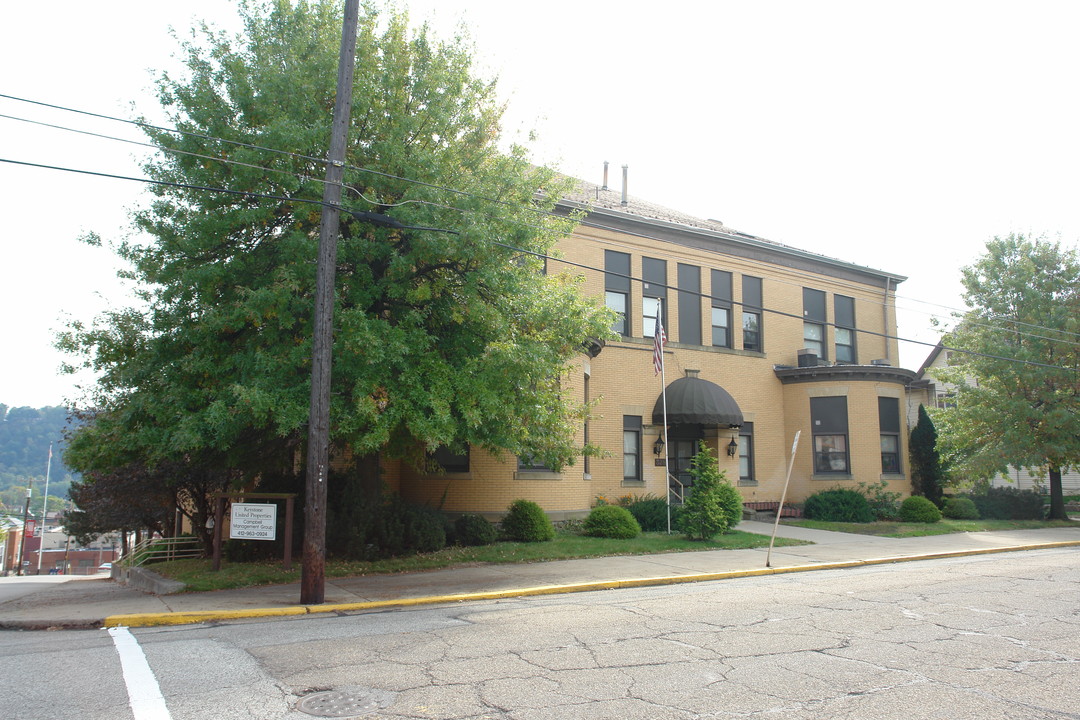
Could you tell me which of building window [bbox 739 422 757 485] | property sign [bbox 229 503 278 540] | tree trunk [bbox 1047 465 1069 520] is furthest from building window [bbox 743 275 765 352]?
property sign [bbox 229 503 278 540]

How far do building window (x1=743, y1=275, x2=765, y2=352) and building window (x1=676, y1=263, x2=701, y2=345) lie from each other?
7.26ft

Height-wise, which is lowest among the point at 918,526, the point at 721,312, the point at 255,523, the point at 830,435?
the point at 918,526

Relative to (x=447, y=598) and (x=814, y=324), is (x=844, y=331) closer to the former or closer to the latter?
(x=814, y=324)

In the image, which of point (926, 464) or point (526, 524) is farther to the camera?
point (926, 464)

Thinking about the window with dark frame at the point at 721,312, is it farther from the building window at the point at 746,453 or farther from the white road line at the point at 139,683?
the white road line at the point at 139,683

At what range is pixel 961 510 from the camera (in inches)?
1017

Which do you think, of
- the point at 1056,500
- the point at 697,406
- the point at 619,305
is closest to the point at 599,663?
the point at 697,406

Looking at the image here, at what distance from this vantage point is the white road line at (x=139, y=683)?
5.75 metres

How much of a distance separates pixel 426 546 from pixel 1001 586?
1060 centimetres

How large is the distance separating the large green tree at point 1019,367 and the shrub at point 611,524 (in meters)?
13.7

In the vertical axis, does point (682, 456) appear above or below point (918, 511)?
above

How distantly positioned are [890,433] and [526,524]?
15.6 metres

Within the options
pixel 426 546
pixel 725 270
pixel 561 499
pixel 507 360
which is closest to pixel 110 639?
pixel 507 360

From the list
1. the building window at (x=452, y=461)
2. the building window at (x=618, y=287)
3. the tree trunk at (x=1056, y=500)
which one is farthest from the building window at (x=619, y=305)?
the tree trunk at (x=1056, y=500)
